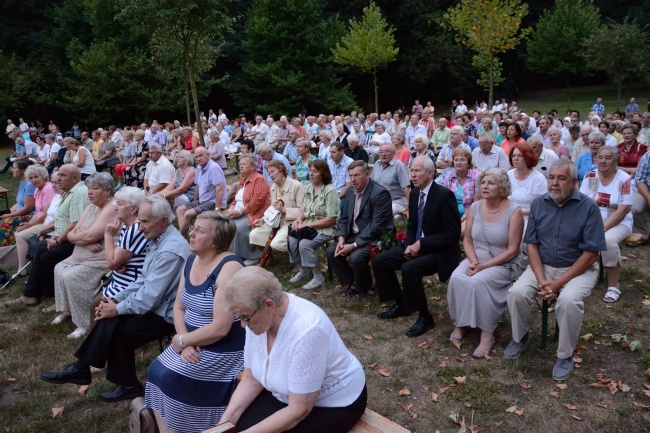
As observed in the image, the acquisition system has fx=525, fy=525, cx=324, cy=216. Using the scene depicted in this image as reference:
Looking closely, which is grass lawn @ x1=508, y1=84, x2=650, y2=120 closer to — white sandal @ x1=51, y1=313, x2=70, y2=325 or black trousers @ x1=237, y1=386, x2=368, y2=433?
white sandal @ x1=51, y1=313, x2=70, y2=325

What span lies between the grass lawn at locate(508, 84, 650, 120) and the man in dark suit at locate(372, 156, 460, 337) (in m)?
28.5

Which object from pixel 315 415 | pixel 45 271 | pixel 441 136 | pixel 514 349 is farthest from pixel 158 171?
pixel 315 415

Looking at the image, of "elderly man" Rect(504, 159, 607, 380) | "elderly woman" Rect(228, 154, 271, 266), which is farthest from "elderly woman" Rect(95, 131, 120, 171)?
"elderly man" Rect(504, 159, 607, 380)

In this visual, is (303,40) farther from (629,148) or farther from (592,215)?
(592,215)

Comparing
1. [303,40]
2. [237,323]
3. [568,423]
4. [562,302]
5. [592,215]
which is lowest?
[568,423]

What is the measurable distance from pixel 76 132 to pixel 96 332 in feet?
89.3

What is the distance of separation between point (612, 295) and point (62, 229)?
231 inches

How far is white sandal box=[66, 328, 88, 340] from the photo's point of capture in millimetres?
5146

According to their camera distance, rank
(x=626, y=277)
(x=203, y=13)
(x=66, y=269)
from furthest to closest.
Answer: (x=203, y=13), (x=626, y=277), (x=66, y=269)

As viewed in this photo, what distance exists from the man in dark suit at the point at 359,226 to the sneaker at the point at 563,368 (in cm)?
210

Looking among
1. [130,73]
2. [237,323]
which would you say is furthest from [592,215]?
[130,73]

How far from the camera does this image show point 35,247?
6.53 m

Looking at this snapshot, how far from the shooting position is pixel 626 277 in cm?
568

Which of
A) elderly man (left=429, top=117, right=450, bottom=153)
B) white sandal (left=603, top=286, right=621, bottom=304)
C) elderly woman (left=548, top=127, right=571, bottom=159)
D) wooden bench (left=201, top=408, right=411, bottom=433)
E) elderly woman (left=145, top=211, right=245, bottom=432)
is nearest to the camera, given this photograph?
wooden bench (left=201, top=408, right=411, bottom=433)
